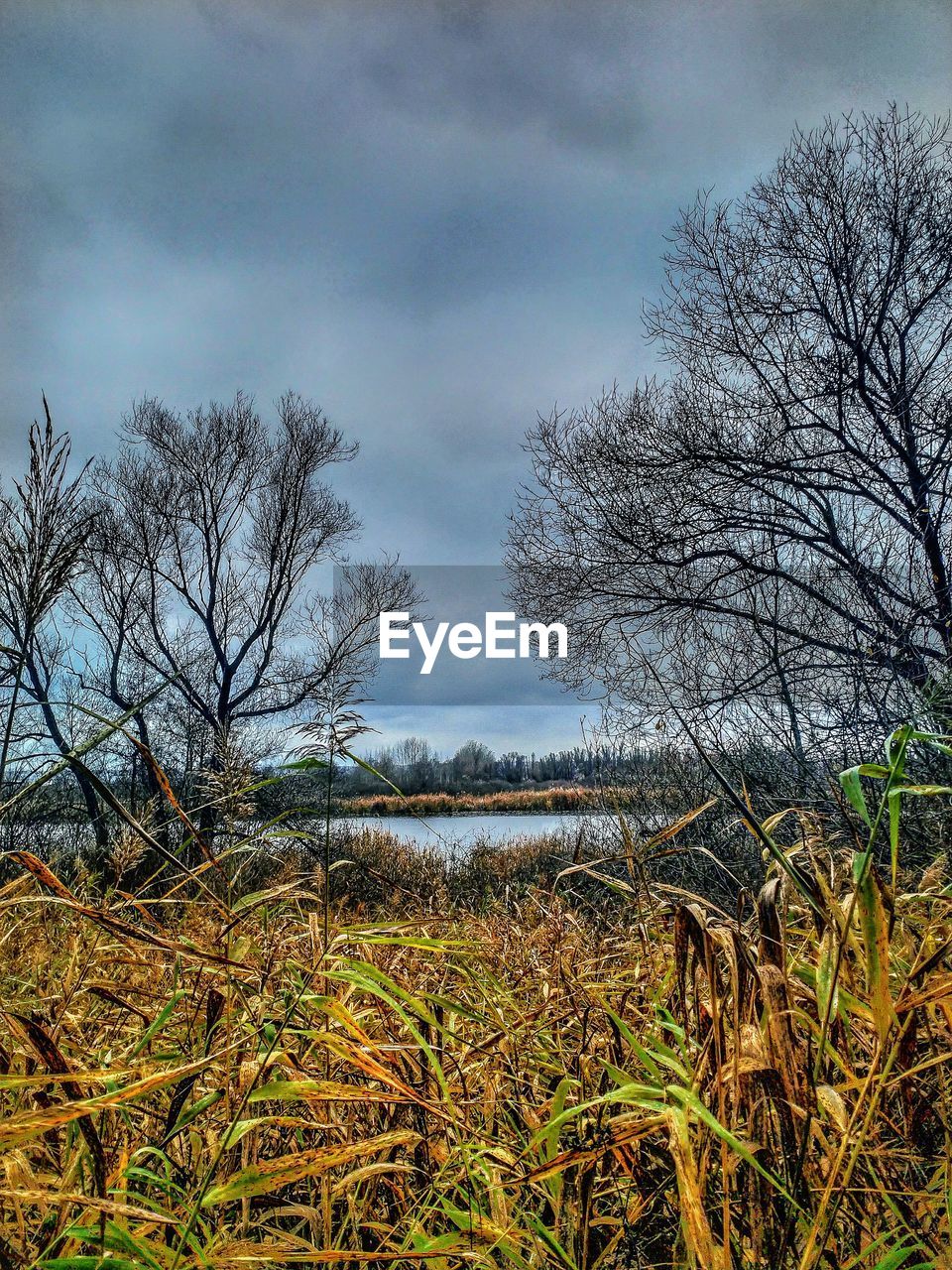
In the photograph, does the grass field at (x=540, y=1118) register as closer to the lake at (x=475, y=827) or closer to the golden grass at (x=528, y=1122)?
the golden grass at (x=528, y=1122)

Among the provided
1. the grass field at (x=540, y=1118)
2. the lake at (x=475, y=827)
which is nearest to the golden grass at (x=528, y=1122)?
the grass field at (x=540, y=1118)

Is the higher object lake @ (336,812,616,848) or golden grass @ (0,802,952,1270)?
golden grass @ (0,802,952,1270)

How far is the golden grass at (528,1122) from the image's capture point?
80cm

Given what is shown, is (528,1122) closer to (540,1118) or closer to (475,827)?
(540,1118)

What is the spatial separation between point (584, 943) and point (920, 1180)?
1609 millimetres

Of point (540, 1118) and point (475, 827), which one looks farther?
point (475, 827)

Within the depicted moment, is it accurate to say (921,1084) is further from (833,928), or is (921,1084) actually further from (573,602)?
(573,602)

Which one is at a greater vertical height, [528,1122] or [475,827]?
[528,1122]

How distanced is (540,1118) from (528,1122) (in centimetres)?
5

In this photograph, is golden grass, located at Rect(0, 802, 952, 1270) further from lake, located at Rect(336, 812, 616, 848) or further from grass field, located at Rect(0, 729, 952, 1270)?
lake, located at Rect(336, 812, 616, 848)

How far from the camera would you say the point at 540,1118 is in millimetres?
1274

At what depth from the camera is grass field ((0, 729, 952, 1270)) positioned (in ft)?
2.64

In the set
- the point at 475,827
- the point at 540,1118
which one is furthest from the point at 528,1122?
the point at 475,827

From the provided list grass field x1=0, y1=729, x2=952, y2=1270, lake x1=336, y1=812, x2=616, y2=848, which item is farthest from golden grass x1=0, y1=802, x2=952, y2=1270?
lake x1=336, y1=812, x2=616, y2=848
